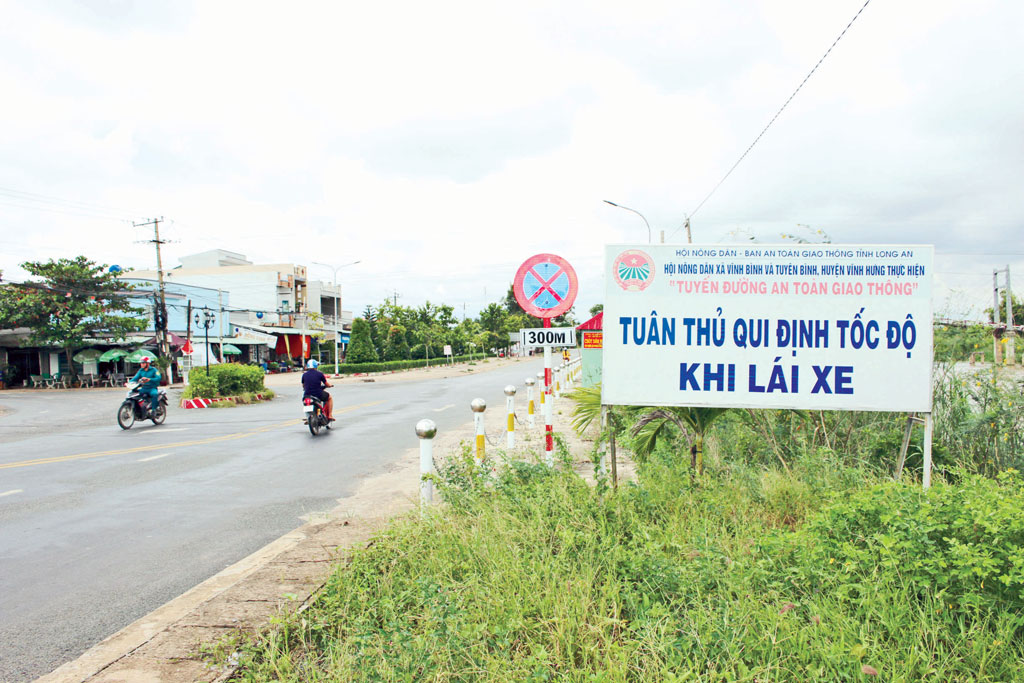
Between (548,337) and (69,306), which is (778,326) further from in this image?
(69,306)

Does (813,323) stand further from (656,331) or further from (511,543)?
(511,543)

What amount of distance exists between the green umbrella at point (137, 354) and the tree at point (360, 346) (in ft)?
48.5

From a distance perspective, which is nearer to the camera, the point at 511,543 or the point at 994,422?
A: the point at 511,543

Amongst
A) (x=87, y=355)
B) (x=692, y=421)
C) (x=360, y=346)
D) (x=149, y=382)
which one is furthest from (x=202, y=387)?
(x=360, y=346)

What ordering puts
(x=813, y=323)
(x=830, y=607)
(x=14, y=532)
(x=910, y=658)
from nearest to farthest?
1. (x=910, y=658)
2. (x=830, y=607)
3. (x=813, y=323)
4. (x=14, y=532)

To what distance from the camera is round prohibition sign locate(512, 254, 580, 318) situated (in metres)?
7.41

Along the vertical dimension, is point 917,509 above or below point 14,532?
above

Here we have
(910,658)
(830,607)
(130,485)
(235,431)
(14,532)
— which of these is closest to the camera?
(910,658)

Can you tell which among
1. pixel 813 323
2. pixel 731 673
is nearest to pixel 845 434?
pixel 813 323

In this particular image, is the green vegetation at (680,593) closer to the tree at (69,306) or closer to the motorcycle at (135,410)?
the motorcycle at (135,410)

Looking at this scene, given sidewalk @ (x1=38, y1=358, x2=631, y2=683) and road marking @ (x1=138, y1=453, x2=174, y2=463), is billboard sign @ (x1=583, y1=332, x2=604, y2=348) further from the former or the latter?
sidewalk @ (x1=38, y1=358, x2=631, y2=683)

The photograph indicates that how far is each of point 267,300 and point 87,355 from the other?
1030 inches

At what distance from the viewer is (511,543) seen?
156 inches

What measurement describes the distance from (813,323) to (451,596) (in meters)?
3.66
